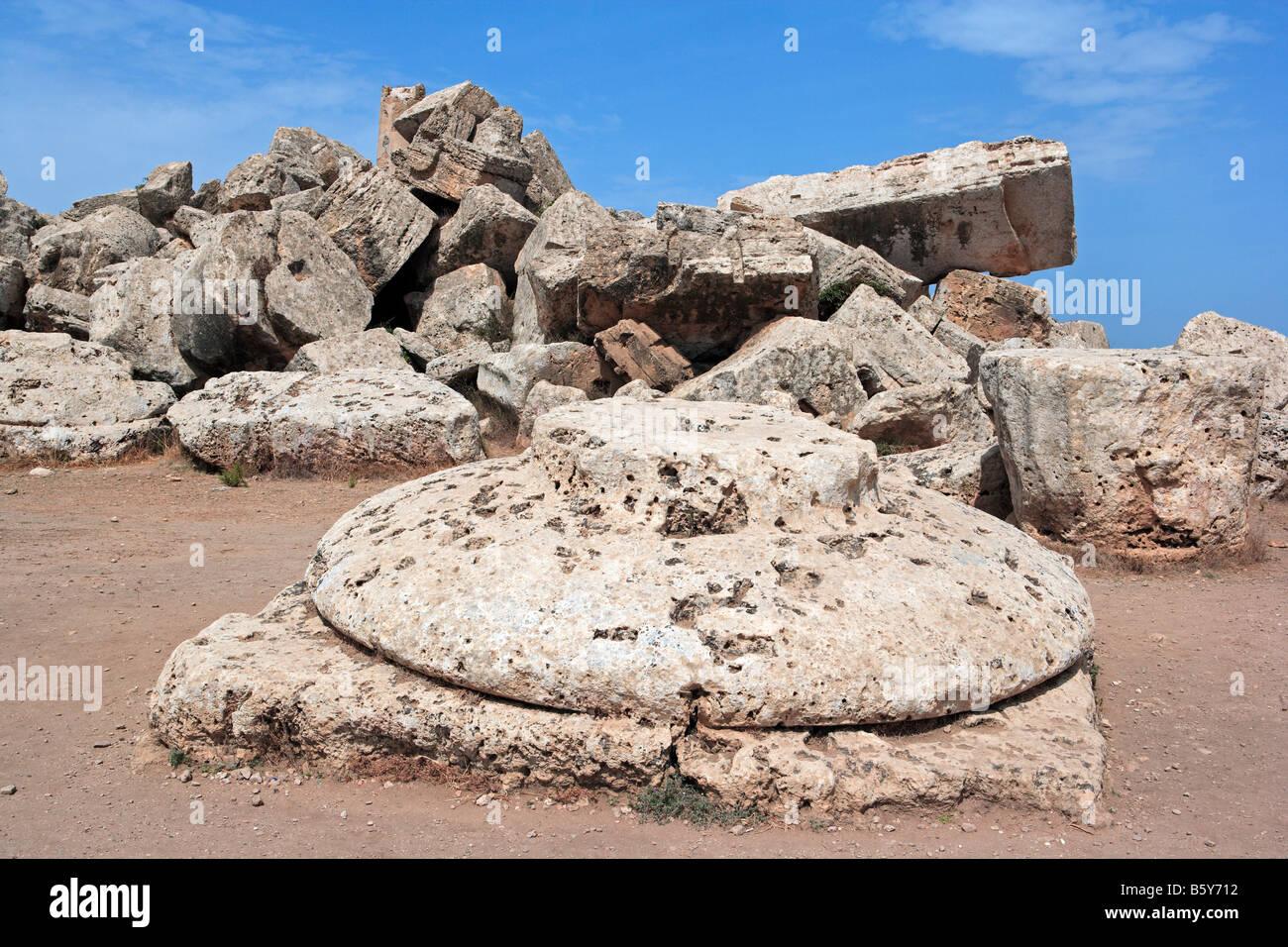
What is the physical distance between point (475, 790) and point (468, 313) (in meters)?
9.90

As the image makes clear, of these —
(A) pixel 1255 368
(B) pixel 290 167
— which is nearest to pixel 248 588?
(A) pixel 1255 368

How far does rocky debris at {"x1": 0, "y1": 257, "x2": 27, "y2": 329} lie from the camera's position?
520 inches

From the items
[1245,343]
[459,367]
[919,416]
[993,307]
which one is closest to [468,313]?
[459,367]

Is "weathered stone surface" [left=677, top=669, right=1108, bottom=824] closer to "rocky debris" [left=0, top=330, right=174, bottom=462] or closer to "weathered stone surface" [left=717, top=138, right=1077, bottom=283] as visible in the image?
"rocky debris" [left=0, top=330, right=174, bottom=462]

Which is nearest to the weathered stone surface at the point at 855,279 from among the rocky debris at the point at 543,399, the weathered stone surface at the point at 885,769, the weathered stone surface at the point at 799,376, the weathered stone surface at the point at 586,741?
the weathered stone surface at the point at 799,376

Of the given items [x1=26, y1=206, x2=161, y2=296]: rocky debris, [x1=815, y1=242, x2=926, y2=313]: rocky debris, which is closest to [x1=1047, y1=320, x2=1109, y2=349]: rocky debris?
[x1=815, y1=242, x2=926, y2=313]: rocky debris

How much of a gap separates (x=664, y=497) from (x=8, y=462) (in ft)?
26.3

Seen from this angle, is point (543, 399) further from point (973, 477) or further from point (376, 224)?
point (376, 224)

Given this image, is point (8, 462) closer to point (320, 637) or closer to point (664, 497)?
point (320, 637)

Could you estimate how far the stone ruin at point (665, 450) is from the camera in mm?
3246

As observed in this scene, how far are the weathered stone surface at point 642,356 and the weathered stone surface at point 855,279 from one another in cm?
228

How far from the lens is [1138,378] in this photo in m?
6.09

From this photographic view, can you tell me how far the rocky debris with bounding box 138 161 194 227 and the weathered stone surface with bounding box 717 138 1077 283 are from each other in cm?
1050

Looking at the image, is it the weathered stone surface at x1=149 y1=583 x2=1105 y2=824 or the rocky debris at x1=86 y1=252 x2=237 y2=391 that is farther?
the rocky debris at x1=86 y1=252 x2=237 y2=391
